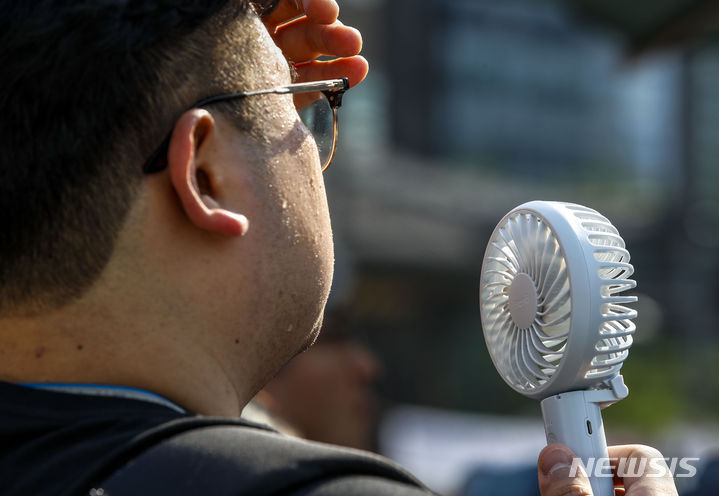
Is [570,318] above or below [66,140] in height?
below

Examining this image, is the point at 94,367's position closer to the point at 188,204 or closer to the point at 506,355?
the point at 188,204

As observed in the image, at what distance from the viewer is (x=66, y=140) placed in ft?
4.35

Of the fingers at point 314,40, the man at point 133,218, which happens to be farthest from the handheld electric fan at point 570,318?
the fingers at point 314,40

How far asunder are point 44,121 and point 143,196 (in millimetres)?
179

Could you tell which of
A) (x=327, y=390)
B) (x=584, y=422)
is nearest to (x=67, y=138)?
(x=584, y=422)

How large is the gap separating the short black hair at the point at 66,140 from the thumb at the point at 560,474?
0.79m

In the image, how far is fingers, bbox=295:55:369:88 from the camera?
1973 mm

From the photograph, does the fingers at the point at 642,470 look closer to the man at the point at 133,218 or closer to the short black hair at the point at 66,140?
the man at the point at 133,218

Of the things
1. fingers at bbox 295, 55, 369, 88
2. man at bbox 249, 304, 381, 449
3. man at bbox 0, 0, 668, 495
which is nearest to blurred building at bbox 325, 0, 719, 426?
man at bbox 249, 304, 381, 449

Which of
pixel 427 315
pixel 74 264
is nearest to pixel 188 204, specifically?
pixel 74 264

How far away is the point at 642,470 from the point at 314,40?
1071 mm

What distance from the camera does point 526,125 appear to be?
31.2 metres

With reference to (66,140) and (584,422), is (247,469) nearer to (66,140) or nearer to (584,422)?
(66,140)

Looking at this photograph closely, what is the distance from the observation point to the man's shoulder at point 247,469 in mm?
1090
